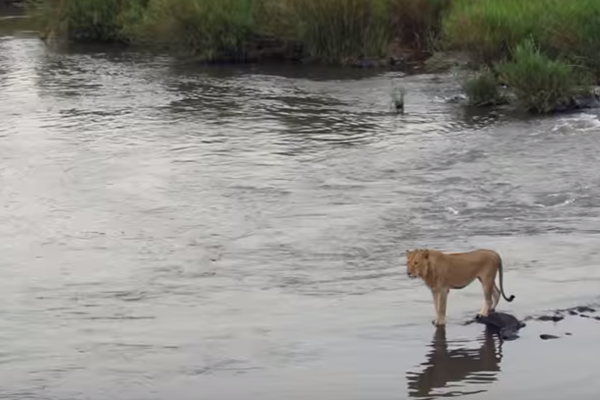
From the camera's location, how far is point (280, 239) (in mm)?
10820

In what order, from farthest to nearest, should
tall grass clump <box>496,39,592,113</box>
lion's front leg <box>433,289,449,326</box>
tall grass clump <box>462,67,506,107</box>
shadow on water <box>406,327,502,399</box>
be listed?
tall grass clump <box>462,67,506,107</box> < tall grass clump <box>496,39,592,113</box> < lion's front leg <box>433,289,449,326</box> < shadow on water <box>406,327,502,399</box>

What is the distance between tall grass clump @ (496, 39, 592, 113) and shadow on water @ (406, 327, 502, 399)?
8.60 m

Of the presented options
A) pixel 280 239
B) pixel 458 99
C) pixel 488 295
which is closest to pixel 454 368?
pixel 488 295

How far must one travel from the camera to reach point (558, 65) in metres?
16.6

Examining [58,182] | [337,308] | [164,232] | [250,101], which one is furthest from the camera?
[250,101]

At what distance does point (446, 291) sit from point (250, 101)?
9826 millimetres

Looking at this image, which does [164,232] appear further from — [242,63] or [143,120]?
[242,63]

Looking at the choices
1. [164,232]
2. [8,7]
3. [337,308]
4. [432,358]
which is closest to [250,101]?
[164,232]

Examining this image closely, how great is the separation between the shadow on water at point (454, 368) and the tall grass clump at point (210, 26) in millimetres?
13559

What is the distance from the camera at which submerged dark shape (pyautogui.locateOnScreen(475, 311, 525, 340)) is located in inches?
323

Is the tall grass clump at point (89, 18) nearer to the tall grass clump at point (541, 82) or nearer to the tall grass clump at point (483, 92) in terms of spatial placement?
the tall grass clump at point (483, 92)

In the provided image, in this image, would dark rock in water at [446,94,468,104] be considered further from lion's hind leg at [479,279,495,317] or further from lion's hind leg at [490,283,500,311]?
lion's hind leg at [479,279,495,317]

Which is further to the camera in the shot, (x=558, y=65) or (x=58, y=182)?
(x=558, y=65)

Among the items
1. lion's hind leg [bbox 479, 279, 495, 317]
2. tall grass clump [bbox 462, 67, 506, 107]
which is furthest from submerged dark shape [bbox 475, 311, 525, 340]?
tall grass clump [bbox 462, 67, 506, 107]
